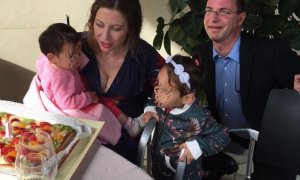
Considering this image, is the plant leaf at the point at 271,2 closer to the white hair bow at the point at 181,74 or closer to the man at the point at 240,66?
the man at the point at 240,66

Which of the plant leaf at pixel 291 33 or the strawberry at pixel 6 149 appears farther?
the plant leaf at pixel 291 33

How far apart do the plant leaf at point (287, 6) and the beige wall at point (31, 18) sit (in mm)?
985

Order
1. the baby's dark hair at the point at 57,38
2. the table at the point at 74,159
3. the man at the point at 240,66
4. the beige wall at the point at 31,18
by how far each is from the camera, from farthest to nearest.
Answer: the beige wall at the point at 31,18, the man at the point at 240,66, the baby's dark hair at the point at 57,38, the table at the point at 74,159

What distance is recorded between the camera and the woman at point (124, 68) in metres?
1.94

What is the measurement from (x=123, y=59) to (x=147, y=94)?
230mm

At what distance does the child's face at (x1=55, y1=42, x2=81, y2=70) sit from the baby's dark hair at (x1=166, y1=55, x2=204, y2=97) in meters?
0.45

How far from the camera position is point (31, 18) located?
2.98 meters

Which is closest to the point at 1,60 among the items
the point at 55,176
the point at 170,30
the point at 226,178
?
the point at 170,30

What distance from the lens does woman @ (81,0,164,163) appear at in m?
1.94

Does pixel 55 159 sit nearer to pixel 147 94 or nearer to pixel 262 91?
pixel 147 94

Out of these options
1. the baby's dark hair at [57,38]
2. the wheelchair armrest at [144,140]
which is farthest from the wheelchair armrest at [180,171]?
the baby's dark hair at [57,38]

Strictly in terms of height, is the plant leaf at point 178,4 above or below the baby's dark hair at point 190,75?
above

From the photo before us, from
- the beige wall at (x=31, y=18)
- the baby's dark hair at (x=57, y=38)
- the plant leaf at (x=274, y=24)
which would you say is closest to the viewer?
the baby's dark hair at (x=57, y=38)

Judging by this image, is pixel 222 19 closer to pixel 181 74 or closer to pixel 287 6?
pixel 181 74
